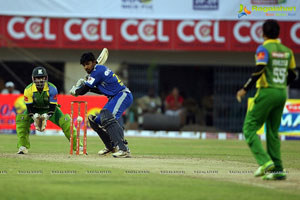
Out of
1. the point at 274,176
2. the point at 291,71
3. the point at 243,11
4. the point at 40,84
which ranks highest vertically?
the point at 243,11

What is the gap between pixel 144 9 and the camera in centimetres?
2953

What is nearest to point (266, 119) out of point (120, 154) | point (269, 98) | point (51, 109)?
point (269, 98)

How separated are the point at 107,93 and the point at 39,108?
80.6 inches

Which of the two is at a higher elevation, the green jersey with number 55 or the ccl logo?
the ccl logo

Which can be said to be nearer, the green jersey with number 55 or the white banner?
the green jersey with number 55

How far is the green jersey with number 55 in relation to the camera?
1041 cm

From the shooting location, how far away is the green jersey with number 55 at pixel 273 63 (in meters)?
10.4

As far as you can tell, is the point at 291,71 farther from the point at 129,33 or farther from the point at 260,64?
the point at 129,33

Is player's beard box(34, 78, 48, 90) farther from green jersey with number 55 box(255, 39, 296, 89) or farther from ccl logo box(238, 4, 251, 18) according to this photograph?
ccl logo box(238, 4, 251, 18)

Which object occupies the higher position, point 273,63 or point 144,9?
point 144,9

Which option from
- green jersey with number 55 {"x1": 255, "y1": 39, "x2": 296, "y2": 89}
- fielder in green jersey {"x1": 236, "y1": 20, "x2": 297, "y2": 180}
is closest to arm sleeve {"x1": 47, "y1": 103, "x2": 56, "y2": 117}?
fielder in green jersey {"x1": 236, "y1": 20, "x2": 297, "y2": 180}

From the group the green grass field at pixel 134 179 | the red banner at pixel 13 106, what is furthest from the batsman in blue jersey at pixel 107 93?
the red banner at pixel 13 106

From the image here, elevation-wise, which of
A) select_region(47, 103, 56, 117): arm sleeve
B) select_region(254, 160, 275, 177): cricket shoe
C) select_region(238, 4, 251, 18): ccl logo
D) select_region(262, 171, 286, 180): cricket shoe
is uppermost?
select_region(238, 4, 251, 18): ccl logo

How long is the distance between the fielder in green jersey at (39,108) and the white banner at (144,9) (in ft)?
47.6
